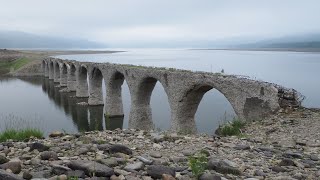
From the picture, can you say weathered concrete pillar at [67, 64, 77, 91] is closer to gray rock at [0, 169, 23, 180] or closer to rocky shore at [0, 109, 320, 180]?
rocky shore at [0, 109, 320, 180]

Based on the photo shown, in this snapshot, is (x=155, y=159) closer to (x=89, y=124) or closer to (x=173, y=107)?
(x=173, y=107)

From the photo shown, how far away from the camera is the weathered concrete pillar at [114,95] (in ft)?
140

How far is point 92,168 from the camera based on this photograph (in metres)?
6.09

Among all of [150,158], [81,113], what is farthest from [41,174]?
[81,113]

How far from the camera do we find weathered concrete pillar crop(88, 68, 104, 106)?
5103 cm

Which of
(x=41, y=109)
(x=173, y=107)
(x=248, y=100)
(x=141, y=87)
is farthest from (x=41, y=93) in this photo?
(x=248, y=100)

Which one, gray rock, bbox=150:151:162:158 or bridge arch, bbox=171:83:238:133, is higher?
gray rock, bbox=150:151:162:158

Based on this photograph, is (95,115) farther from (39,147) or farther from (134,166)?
(134,166)

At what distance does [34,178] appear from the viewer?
5.69m

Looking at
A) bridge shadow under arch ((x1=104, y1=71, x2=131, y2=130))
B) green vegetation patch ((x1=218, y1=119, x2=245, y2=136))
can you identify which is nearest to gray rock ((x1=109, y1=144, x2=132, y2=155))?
green vegetation patch ((x1=218, y1=119, x2=245, y2=136))

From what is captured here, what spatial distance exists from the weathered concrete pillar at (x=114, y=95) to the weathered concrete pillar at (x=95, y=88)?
272 inches

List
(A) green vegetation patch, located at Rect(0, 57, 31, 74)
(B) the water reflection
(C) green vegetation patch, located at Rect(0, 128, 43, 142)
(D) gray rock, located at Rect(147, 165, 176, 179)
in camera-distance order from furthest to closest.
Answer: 1. (A) green vegetation patch, located at Rect(0, 57, 31, 74)
2. (B) the water reflection
3. (C) green vegetation patch, located at Rect(0, 128, 43, 142)
4. (D) gray rock, located at Rect(147, 165, 176, 179)

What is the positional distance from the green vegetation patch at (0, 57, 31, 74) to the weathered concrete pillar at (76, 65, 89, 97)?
171 feet

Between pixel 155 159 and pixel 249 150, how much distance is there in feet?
8.88
